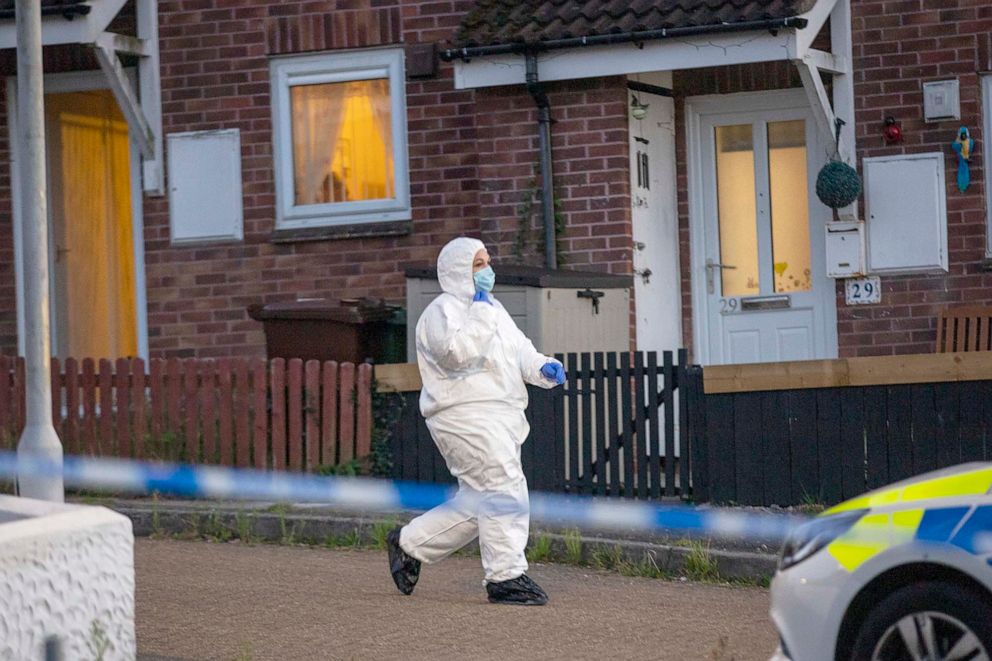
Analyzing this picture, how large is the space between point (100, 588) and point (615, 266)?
24.0 ft

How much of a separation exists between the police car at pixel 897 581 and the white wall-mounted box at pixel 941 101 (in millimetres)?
6896

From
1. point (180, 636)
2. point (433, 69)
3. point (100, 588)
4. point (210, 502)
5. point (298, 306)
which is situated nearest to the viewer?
point (100, 588)

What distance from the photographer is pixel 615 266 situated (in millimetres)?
12688

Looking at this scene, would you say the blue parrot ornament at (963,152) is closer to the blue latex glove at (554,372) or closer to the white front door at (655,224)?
the white front door at (655,224)

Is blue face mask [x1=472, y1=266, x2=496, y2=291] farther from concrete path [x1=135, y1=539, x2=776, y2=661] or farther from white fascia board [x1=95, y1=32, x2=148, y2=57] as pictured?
white fascia board [x1=95, y1=32, x2=148, y2=57]

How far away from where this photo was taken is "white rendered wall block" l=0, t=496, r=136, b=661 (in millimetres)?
5473

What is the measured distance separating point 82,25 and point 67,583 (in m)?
7.97

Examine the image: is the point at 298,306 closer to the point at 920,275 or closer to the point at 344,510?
the point at 344,510

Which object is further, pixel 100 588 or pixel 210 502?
pixel 210 502

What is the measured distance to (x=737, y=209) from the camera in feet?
44.2

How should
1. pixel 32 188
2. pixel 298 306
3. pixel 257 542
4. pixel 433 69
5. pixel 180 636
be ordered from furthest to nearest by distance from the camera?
pixel 433 69 < pixel 298 306 < pixel 257 542 < pixel 32 188 < pixel 180 636

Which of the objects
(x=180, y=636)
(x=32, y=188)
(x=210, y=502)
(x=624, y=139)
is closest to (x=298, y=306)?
(x=210, y=502)

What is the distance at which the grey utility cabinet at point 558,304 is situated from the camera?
11281 millimetres

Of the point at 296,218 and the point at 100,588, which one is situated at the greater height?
the point at 296,218
